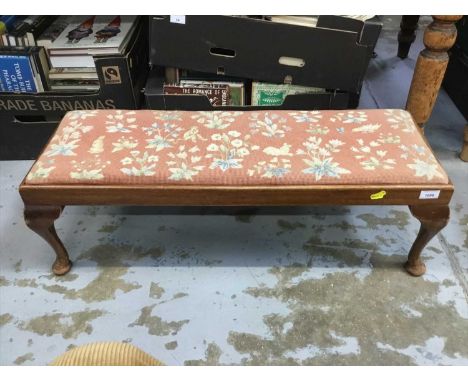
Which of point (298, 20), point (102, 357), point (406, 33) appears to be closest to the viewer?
point (102, 357)

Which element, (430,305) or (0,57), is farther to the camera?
(0,57)

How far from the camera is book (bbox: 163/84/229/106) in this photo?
1476mm

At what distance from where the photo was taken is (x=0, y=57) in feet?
4.77

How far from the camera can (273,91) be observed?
1493mm

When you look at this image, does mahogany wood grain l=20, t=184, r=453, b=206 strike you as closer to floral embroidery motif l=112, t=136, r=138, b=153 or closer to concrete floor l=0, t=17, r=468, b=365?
floral embroidery motif l=112, t=136, r=138, b=153

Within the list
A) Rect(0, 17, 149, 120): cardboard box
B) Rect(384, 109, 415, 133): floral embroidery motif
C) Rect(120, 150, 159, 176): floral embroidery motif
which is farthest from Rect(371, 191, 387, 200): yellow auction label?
Rect(0, 17, 149, 120): cardboard box

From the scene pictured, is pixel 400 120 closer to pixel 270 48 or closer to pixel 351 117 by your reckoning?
pixel 351 117

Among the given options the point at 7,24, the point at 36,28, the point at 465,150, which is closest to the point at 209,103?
the point at 36,28

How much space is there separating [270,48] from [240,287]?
0.75 m

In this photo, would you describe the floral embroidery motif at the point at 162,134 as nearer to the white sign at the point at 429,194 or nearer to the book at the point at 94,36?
the book at the point at 94,36

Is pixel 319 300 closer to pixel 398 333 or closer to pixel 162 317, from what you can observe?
pixel 398 333

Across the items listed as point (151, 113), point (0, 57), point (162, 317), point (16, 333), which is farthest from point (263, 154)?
point (0, 57)

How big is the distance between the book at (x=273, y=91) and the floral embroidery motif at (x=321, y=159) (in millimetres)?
417

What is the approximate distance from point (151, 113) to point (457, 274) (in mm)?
985
